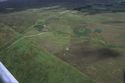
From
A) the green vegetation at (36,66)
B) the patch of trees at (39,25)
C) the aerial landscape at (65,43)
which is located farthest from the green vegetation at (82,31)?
the green vegetation at (36,66)

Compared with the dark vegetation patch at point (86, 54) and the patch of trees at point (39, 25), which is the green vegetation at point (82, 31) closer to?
the dark vegetation patch at point (86, 54)

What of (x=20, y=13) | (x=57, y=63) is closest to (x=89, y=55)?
(x=57, y=63)

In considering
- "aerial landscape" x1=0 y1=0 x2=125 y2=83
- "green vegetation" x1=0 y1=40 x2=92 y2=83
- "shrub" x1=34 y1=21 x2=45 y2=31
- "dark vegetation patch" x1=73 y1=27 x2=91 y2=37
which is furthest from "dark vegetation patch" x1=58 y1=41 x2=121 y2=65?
"shrub" x1=34 y1=21 x2=45 y2=31

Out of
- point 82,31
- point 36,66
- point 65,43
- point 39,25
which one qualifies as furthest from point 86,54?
point 39,25

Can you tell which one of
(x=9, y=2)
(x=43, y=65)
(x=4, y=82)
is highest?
(x=4, y=82)

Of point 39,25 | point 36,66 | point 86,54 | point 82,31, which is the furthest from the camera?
point 39,25

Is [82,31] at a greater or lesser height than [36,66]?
lesser

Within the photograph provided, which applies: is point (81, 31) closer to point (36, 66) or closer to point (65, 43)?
point (65, 43)

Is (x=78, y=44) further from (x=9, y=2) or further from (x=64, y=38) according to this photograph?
(x=9, y=2)

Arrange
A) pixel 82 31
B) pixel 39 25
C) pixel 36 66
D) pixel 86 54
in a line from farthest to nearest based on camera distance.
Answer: pixel 39 25, pixel 82 31, pixel 86 54, pixel 36 66
